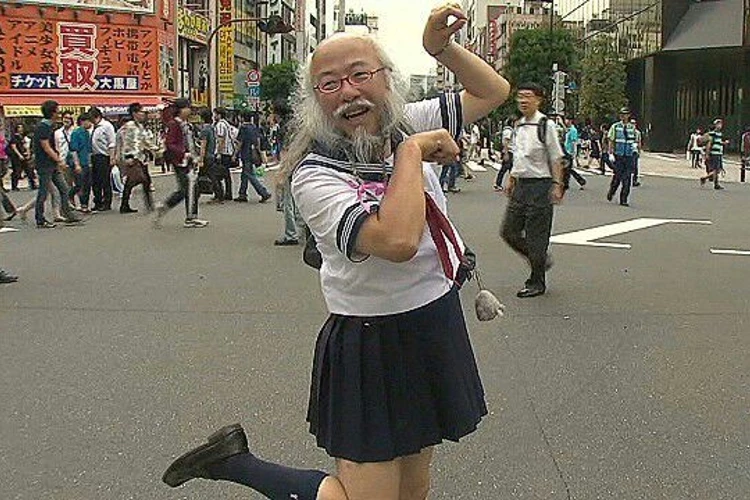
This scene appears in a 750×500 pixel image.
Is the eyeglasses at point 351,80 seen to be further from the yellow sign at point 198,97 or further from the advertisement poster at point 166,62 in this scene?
the yellow sign at point 198,97

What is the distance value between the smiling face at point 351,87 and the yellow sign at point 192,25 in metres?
52.5

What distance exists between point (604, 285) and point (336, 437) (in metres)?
6.93

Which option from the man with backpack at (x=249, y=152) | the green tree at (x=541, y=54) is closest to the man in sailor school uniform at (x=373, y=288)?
the man with backpack at (x=249, y=152)

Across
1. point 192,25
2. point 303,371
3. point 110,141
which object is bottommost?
point 303,371

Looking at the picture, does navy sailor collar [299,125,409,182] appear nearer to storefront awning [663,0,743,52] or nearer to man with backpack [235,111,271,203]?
man with backpack [235,111,271,203]

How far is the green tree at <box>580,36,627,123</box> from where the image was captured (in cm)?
4634

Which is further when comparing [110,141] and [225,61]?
[225,61]

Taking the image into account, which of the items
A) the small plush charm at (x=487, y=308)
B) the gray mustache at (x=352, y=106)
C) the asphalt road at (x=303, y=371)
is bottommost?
the asphalt road at (x=303, y=371)

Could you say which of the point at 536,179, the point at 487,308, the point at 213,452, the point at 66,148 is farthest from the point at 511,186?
the point at 66,148

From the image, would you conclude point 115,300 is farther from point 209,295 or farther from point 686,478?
point 686,478

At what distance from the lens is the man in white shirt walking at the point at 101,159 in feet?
55.0

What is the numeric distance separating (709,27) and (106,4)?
2685cm

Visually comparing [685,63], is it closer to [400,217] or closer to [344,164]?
[344,164]

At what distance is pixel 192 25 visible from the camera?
57031 mm
